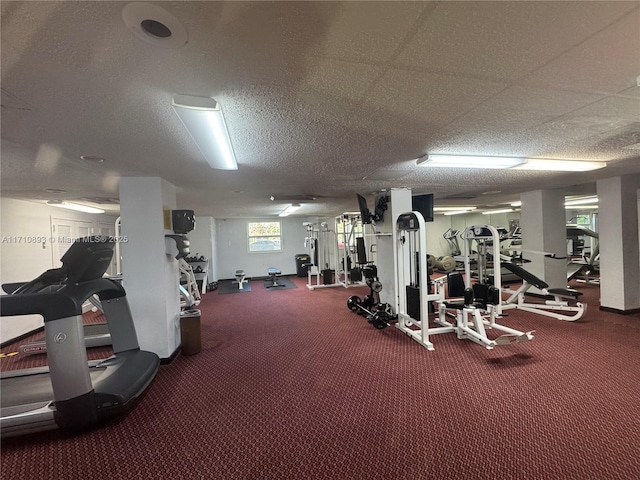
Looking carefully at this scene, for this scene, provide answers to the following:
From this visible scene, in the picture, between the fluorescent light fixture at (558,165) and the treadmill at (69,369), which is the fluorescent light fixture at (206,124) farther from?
the fluorescent light fixture at (558,165)

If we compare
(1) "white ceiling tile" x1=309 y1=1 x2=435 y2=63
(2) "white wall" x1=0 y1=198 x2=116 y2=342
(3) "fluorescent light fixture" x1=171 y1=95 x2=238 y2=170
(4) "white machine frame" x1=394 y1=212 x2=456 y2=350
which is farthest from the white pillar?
(4) "white machine frame" x1=394 y1=212 x2=456 y2=350

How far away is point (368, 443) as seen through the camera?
6.38ft

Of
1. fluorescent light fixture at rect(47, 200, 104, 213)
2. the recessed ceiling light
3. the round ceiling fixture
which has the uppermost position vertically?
the recessed ceiling light

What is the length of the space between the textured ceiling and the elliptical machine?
2583 mm

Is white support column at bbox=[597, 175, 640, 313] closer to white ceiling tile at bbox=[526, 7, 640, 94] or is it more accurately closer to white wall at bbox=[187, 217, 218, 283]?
white ceiling tile at bbox=[526, 7, 640, 94]

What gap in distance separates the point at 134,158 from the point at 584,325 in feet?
20.2

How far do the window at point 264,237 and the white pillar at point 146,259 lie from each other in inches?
273

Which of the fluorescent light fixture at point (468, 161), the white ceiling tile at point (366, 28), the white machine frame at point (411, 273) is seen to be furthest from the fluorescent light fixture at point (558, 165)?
the white ceiling tile at point (366, 28)

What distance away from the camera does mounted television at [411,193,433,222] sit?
4383mm

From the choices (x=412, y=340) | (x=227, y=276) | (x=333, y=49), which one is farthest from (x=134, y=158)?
(x=227, y=276)

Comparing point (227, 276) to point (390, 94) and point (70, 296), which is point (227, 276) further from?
point (390, 94)

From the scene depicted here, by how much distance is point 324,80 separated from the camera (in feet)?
4.70

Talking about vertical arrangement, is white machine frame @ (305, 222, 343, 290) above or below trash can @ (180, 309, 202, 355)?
above

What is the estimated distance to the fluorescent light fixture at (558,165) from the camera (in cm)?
323
